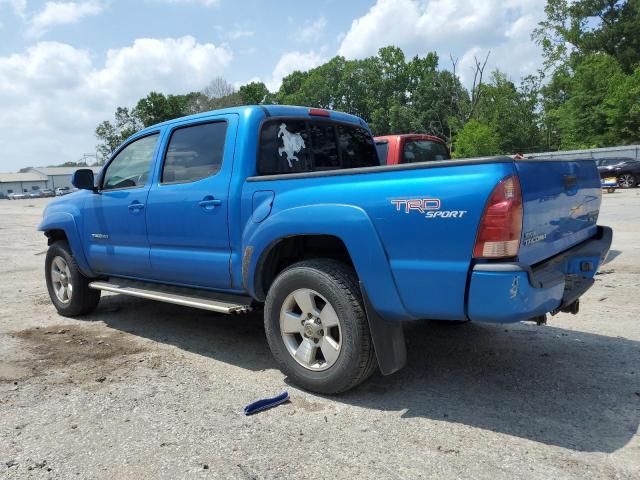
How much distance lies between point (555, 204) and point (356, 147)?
2.30 m

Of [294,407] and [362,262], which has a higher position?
[362,262]

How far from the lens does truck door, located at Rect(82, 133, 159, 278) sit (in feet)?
16.6

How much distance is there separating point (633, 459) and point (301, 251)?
8.00 ft

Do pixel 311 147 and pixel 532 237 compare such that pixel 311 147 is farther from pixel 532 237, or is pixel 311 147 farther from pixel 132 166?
pixel 532 237

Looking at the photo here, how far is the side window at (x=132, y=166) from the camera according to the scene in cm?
513

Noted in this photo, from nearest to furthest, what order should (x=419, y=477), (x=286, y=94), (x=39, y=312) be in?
(x=419, y=477)
(x=39, y=312)
(x=286, y=94)

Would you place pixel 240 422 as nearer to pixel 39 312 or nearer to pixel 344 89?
pixel 39 312

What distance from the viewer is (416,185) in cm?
310

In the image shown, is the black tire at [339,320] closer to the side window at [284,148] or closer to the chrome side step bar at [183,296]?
the chrome side step bar at [183,296]

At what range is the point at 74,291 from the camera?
6.06m

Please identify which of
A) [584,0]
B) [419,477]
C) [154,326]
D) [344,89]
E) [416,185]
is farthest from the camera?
[344,89]

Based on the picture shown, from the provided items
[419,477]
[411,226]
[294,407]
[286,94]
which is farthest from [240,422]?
[286,94]

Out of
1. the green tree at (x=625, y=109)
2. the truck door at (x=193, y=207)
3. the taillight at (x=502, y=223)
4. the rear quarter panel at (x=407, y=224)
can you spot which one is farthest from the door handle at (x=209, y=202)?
the green tree at (x=625, y=109)

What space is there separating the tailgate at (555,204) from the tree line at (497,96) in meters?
35.9
